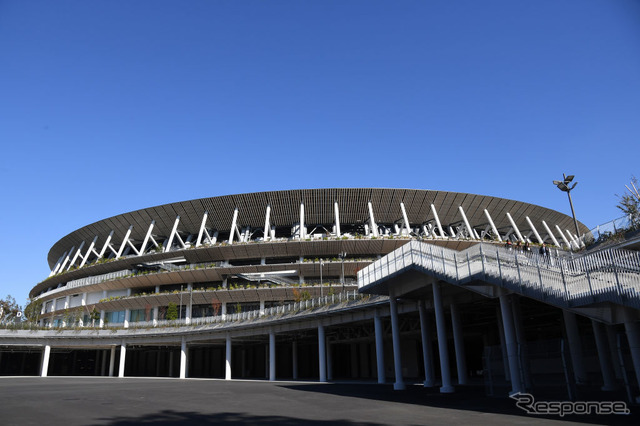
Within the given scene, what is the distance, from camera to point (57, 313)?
230ft

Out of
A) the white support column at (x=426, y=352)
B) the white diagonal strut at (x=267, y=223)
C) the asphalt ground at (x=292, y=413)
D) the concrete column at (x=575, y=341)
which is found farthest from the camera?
the white diagonal strut at (x=267, y=223)

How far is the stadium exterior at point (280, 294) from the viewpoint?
3459 centimetres

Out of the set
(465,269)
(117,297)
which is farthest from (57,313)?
(465,269)

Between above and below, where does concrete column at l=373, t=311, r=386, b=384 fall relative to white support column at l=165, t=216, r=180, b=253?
below

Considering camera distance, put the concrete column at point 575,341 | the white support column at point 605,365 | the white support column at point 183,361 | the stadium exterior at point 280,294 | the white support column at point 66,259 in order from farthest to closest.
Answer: the white support column at point 66,259, the white support column at point 183,361, the stadium exterior at point 280,294, the concrete column at point 575,341, the white support column at point 605,365

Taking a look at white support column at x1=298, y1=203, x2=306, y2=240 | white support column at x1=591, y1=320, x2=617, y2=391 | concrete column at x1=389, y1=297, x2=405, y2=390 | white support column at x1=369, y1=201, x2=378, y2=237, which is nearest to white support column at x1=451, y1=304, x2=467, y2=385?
concrete column at x1=389, y1=297, x2=405, y2=390

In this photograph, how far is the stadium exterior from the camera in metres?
34.6

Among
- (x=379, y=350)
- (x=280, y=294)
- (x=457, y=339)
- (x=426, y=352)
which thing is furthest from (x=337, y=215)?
(x=457, y=339)

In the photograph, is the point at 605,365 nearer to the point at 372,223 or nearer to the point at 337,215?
the point at 372,223

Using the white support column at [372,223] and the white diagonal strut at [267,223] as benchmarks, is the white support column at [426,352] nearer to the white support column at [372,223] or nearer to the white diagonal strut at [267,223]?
the white support column at [372,223]

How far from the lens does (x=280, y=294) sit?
2210 inches

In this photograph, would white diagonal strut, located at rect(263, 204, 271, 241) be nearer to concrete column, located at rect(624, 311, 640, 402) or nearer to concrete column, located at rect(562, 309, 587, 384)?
concrete column, located at rect(562, 309, 587, 384)

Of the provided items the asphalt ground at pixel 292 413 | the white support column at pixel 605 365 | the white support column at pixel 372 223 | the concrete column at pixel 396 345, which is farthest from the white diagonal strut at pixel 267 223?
the white support column at pixel 605 365

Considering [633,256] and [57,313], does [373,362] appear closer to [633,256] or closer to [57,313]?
[633,256]
